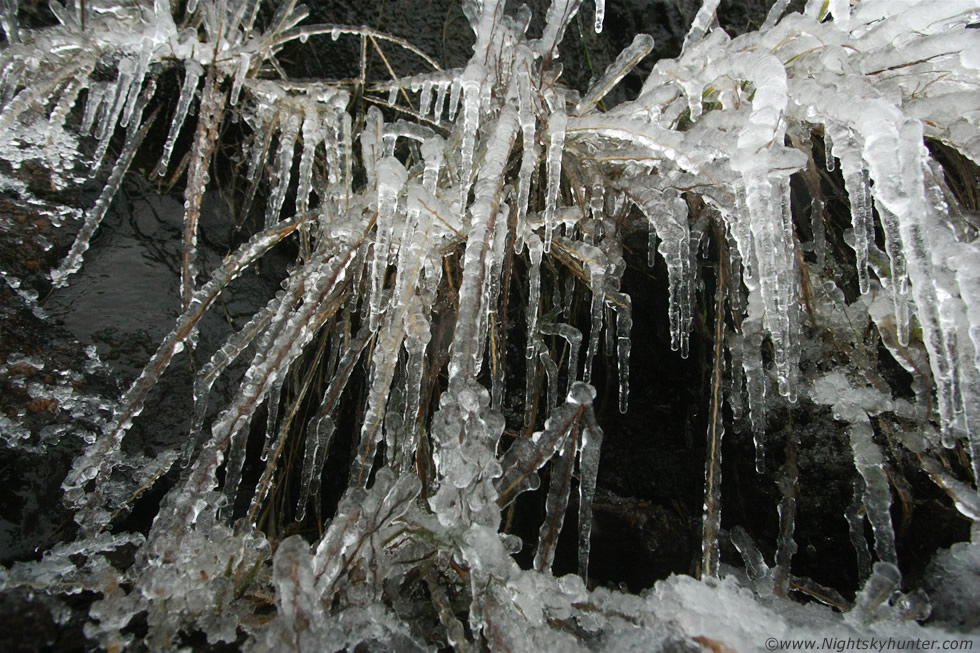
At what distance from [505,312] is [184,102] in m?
1.31

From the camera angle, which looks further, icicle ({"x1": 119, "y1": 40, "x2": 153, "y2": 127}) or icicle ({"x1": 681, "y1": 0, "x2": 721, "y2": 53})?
icicle ({"x1": 119, "y1": 40, "x2": 153, "y2": 127})

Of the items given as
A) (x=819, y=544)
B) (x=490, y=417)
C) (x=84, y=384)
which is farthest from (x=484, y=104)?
(x=819, y=544)

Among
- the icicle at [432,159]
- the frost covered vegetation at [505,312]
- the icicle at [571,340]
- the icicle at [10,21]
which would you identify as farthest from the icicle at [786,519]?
the icicle at [10,21]

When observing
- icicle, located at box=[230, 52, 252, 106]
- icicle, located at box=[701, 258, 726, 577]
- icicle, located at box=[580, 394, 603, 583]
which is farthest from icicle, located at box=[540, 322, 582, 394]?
icicle, located at box=[230, 52, 252, 106]

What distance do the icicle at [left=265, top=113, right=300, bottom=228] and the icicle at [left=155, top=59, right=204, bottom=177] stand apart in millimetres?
301

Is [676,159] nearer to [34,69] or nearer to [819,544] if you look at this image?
[819,544]

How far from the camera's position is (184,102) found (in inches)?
69.3

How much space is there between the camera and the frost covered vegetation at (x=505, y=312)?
3.46 feet

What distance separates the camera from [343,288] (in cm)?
157

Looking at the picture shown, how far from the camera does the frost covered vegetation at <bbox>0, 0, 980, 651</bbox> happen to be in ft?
3.46

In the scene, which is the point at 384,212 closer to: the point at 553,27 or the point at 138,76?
the point at 553,27

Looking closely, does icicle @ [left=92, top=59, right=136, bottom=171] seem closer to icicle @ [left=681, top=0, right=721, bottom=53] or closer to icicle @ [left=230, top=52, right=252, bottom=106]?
icicle @ [left=230, top=52, right=252, bottom=106]

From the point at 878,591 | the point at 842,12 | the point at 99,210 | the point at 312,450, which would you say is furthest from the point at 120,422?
the point at 842,12

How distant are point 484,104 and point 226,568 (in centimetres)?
130
